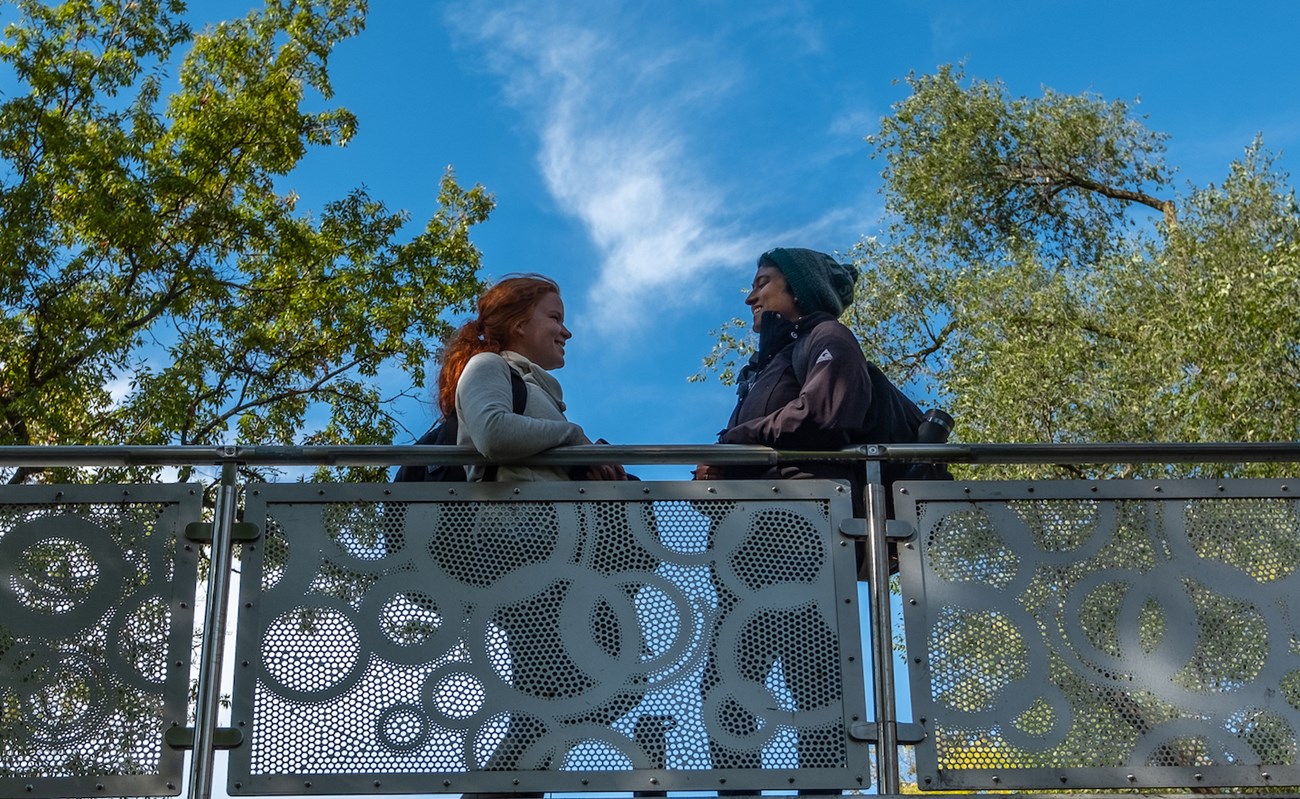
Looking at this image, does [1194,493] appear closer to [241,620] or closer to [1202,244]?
[241,620]

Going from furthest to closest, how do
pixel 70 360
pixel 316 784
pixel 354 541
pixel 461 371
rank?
pixel 70 360 → pixel 461 371 → pixel 354 541 → pixel 316 784

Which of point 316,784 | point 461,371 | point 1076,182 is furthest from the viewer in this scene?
point 1076,182

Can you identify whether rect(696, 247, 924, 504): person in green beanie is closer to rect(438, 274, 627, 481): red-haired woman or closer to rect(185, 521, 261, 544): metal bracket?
rect(438, 274, 627, 481): red-haired woman

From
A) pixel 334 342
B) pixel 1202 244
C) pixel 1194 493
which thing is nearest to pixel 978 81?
pixel 1202 244

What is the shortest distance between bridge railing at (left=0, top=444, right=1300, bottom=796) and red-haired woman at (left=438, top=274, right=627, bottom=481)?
11 centimetres

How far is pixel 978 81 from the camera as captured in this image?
29.0 metres

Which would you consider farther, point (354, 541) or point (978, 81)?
point (978, 81)

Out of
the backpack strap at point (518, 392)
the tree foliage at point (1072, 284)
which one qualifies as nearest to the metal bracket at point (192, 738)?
the backpack strap at point (518, 392)

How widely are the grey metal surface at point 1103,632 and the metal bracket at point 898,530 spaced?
0.12 ft

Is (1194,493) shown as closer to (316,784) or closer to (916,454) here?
(916,454)

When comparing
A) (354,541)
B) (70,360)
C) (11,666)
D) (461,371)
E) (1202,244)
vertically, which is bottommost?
(11,666)

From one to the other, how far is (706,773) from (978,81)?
2607cm

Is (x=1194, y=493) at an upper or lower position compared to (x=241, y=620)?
upper

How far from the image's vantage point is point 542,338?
18.0 feet
